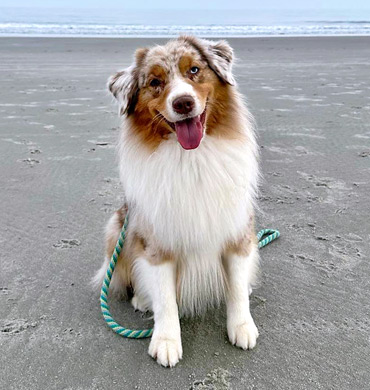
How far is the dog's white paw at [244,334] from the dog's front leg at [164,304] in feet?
0.98

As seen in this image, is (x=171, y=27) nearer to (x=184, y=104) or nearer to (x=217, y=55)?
(x=217, y=55)

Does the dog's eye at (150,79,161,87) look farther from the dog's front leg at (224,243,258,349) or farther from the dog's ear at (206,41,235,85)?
the dog's front leg at (224,243,258,349)

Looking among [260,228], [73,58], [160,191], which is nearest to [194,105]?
[160,191]

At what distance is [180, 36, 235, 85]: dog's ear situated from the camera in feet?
8.59

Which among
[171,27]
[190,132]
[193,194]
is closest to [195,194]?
[193,194]

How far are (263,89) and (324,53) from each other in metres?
7.53

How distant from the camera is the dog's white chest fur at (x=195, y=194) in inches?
97.6

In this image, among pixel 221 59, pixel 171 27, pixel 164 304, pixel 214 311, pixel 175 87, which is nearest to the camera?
pixel 175 87

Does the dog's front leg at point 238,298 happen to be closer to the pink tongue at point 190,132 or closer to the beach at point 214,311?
the beach at point 214,311

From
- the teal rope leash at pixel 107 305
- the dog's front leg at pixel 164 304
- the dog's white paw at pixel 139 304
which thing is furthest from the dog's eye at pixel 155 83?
the dog's white paw at pixel 139 304

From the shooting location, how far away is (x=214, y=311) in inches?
110

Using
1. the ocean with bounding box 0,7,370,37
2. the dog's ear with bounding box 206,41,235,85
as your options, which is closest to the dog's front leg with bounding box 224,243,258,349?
the dog's ear with bounding box 206,41,235,85

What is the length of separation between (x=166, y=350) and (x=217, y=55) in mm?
1733

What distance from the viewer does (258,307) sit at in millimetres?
2803
